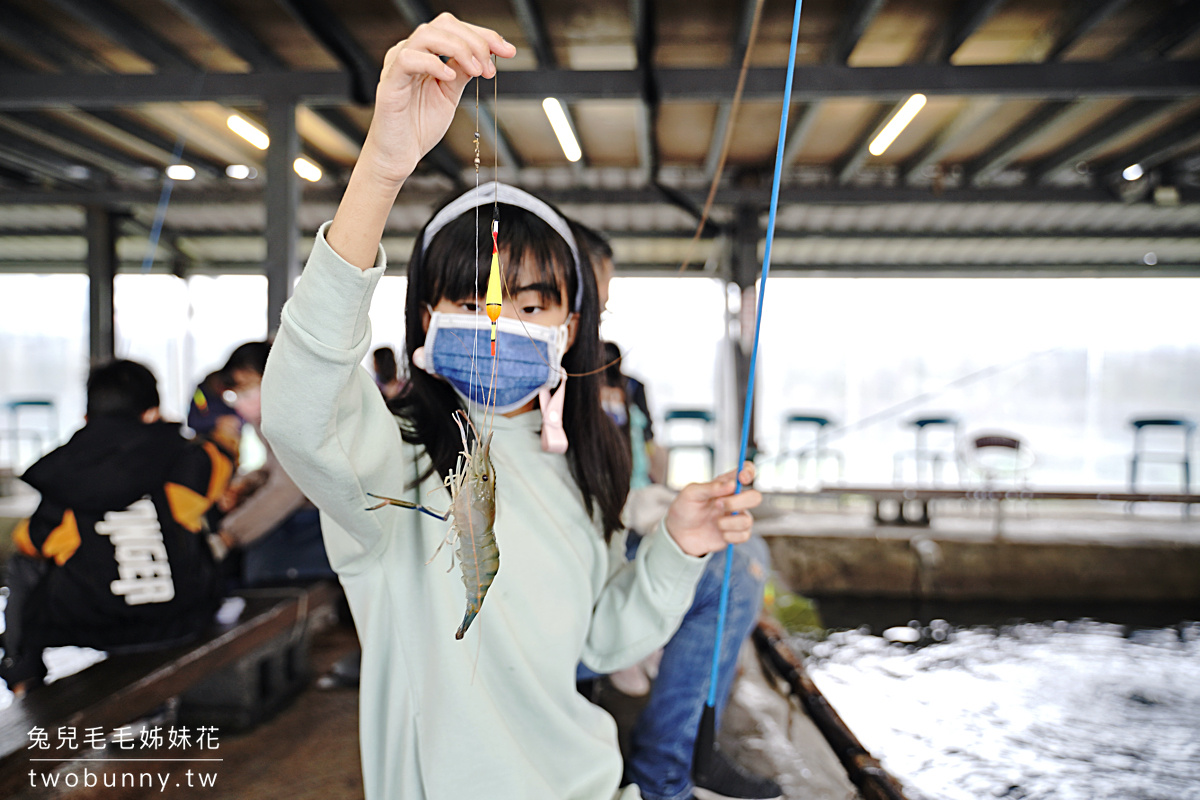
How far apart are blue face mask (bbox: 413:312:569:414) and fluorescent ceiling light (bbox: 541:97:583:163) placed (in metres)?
3.63

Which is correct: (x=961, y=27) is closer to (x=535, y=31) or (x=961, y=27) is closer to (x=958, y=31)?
(x=958, y=31)

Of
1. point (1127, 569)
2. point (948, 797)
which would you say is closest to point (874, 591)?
point (1127, 569)

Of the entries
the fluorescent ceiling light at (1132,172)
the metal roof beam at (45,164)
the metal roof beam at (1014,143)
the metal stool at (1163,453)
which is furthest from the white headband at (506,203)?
the metal stool at (1163,453)

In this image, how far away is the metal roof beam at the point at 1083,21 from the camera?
3.53m

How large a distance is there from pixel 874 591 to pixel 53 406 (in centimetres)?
997

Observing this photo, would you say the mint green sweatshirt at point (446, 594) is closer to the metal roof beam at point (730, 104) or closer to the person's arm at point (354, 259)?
the person's arm at point (354, 259)

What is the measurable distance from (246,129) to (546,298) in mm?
5010

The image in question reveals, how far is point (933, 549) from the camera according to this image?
523 centimetres

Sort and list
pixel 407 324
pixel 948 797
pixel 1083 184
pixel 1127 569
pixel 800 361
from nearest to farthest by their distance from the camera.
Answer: pixel 407 324, pixel 948 797, pixel 1127 569, pixel 1083 184, pixel 800 361

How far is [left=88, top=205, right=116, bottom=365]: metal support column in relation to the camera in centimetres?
727

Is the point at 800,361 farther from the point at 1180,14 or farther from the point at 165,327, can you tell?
the point at 165,327

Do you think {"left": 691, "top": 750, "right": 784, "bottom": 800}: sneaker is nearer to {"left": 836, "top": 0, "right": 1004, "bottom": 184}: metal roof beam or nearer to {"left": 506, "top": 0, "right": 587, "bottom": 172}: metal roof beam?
{"left": 506, "top": 0, "right": 587, "bottom": 172}: metal roof beam

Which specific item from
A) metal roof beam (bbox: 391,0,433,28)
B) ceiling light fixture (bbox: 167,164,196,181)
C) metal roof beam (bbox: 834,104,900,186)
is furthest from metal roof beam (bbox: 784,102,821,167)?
ceiling light fixture (bbox: 167,164,196,181)

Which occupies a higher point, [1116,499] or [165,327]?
[165,327]
